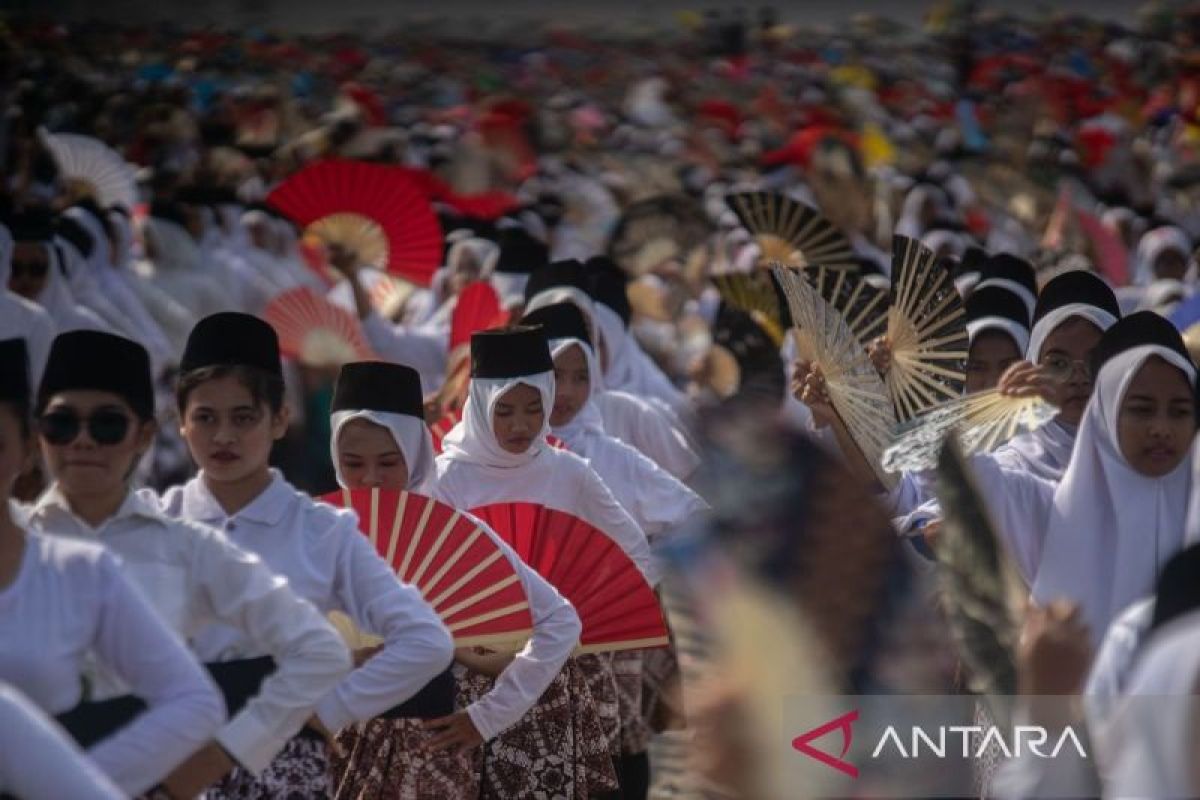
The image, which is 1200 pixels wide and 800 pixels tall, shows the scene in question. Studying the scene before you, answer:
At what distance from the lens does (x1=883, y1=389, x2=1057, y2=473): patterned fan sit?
6.28 metres

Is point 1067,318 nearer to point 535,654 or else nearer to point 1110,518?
point 1110,518

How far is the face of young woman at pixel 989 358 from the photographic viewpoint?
24.4 ft

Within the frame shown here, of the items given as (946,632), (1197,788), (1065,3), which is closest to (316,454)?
(946,632)

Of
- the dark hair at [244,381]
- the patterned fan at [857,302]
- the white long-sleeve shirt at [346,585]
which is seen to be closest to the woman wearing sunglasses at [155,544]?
the white long-sleeve shirt at [346,585]

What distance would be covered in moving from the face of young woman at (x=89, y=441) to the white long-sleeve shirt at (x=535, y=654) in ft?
4.84

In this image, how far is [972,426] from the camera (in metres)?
6.47

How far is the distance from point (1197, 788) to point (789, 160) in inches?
815

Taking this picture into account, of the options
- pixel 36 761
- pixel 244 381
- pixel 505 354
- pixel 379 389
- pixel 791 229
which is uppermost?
pixel 791 229

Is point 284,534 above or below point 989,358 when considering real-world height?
below

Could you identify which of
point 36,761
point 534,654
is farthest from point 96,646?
point 534,654

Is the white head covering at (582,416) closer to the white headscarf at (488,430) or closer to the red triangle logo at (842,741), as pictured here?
the white headscarf at (488,430)

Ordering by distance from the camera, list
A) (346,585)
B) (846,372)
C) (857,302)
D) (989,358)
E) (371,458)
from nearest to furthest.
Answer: (346,585)
(371,458)
(846,372)
(857,302)
(989,358)

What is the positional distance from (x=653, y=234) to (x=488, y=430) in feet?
30.2

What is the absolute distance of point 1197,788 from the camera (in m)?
3.12
